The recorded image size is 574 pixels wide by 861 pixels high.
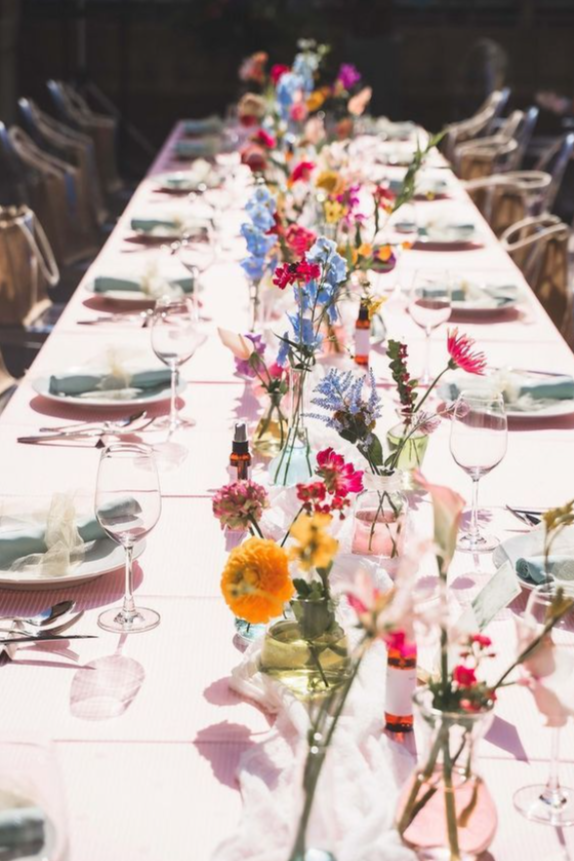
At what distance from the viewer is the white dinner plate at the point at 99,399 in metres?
2.63

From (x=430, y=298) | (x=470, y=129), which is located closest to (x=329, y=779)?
(x=430, y=298)

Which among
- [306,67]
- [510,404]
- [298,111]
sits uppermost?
[306,67]

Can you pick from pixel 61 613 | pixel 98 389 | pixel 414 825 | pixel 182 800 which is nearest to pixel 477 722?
pixel 414 825

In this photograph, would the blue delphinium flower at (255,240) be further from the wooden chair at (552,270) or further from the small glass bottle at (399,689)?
the wooden chair at (552,270)

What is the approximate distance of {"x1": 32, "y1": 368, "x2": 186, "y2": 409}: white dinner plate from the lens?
8.64 ft

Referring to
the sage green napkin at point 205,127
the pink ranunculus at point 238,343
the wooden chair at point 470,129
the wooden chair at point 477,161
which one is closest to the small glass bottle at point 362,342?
the pink ranunculus at point 238,343

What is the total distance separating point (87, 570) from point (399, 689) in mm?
527

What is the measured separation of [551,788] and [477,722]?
0.24 metres

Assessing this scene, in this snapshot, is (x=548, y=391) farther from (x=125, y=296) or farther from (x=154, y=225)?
(x=154, y=225)

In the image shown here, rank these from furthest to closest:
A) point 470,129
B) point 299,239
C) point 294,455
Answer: point 470,129
point 299,239
point 294,455

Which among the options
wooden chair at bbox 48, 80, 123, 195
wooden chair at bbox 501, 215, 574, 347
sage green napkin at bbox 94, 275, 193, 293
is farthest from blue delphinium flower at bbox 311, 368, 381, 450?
wooden chair at bbox 48, 80, 123, 195

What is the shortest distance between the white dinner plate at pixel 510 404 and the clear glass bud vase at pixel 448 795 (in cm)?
135

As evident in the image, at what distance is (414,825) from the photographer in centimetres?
127

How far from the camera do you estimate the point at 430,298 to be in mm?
2832
